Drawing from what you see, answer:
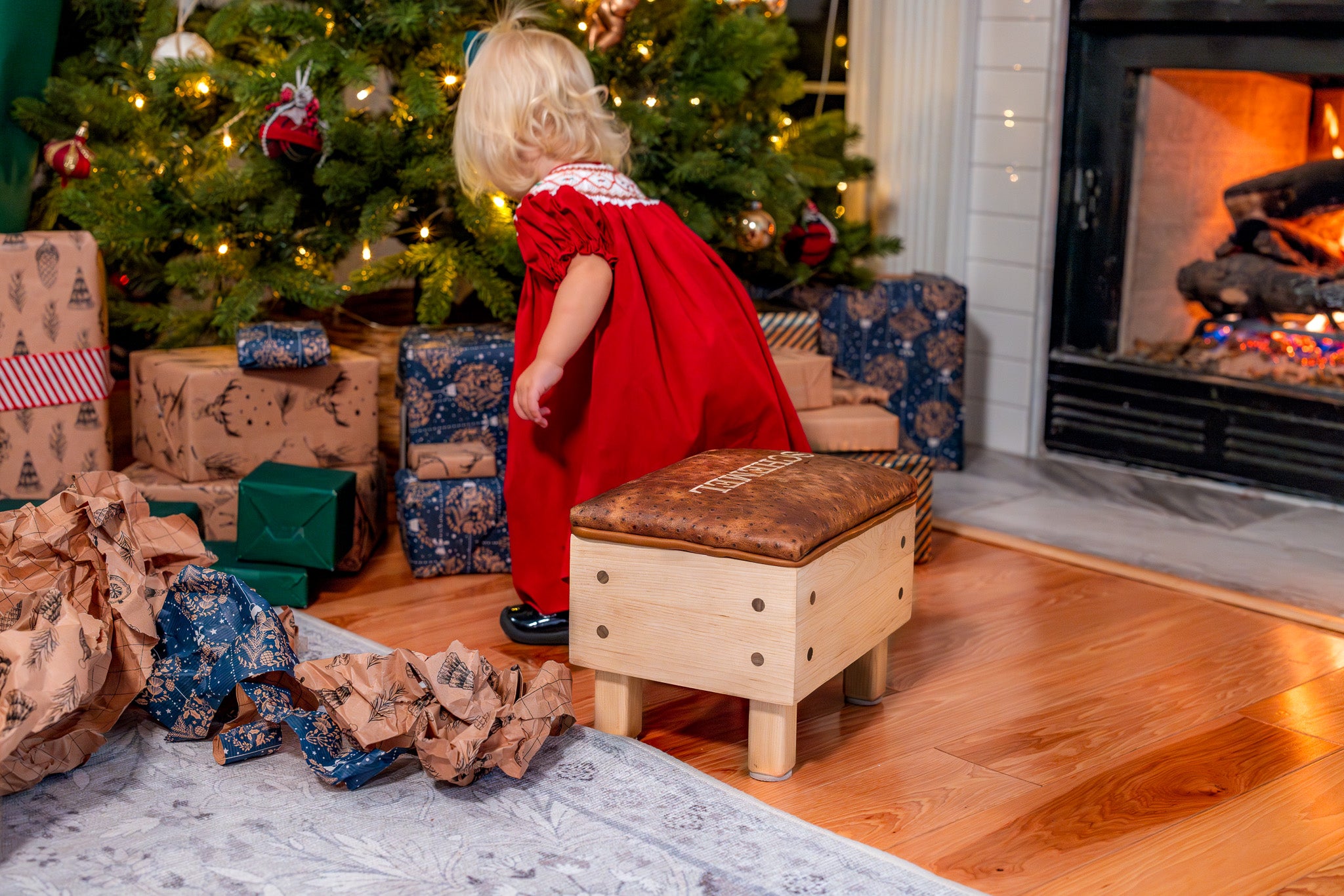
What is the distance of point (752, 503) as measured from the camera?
1.52 metres

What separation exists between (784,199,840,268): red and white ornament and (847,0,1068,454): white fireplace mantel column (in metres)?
0.43

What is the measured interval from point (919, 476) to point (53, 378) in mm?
1522

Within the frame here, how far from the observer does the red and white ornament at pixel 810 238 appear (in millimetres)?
2797

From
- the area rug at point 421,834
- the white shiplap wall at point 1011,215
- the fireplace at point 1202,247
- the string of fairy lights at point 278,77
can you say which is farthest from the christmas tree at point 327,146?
the area rug at point 421,834

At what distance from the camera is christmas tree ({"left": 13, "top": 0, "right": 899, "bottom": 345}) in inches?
93.5

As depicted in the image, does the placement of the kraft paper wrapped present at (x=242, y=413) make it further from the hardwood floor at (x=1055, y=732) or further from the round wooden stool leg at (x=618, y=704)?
the round wooden stool leg at (x=618, y=704)

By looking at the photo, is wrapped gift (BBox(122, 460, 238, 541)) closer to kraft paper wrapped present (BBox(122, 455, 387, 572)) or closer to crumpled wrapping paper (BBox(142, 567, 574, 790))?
kraft paper wrapped present (BBox(122, 455, 387, 572))

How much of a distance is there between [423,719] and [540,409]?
0.48m

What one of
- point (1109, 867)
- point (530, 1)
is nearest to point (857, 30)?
point (530, 1)

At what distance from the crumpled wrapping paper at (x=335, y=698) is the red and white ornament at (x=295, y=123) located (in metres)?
0.92

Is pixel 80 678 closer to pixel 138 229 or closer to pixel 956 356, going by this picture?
pixel 138 229

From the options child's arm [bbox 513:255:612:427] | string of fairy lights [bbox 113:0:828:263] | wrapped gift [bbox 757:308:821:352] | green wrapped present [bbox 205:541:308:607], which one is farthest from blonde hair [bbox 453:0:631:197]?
wrapped gift [bbox 757:308:821:352]

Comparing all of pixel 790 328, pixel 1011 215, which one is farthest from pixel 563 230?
pixel 1011 215

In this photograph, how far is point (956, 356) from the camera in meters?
2.95
